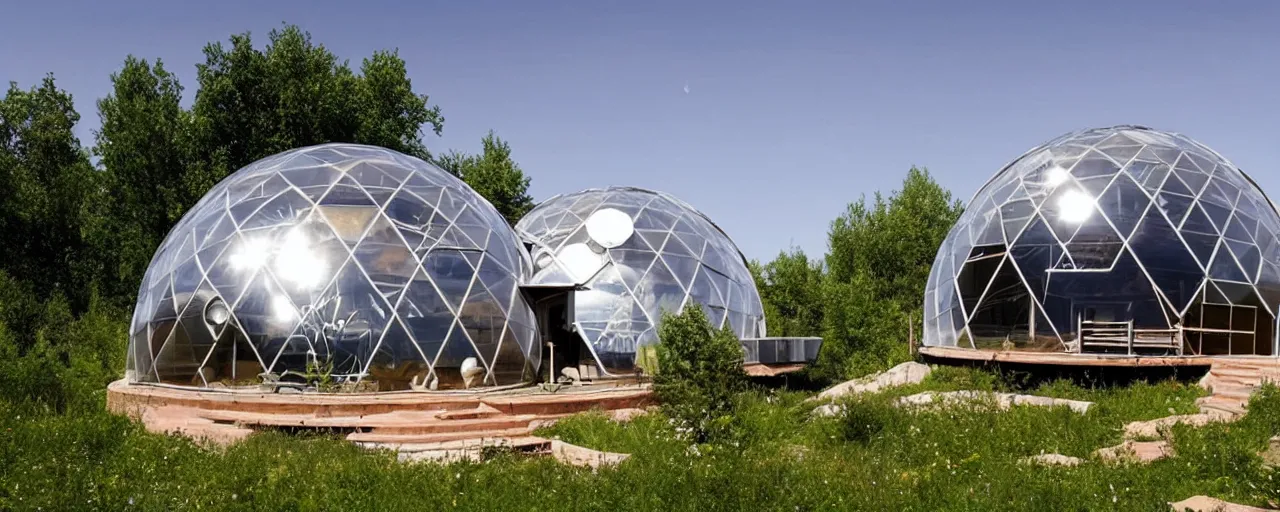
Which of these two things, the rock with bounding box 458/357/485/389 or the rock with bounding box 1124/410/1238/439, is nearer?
the rock with bounding box 1124/410/1238/439

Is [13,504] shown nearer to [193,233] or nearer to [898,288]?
[193,233]

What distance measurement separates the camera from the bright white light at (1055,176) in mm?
18641

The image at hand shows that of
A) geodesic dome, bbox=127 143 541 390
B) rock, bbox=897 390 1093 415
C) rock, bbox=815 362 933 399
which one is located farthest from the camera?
rock, bbox=815 362 933 399

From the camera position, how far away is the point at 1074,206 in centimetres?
1803

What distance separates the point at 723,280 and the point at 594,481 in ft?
38.9

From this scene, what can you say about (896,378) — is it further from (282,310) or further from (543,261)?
(282,310)

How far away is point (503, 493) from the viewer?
807 centimetres

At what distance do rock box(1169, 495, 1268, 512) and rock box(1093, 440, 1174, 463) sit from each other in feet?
5.58

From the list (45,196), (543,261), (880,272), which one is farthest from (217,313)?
(880,272)

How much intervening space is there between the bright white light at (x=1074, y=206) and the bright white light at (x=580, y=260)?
8839 mm

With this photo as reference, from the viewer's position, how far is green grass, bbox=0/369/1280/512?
7656 millimetres

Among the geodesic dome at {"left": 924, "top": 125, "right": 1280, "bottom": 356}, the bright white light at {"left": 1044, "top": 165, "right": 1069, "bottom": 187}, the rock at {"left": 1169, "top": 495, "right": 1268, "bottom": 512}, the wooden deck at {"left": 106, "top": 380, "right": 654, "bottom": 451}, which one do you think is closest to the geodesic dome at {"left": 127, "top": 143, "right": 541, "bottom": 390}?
the wooden deck at {"left": 106, "top": 380, "right": 654, "bottom": 451}

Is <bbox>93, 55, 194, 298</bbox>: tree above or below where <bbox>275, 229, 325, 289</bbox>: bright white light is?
above

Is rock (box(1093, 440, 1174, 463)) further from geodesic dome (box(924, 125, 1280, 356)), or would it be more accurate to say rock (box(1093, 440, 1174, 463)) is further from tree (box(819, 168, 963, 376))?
tree (box(819, 168, 963, 376))
